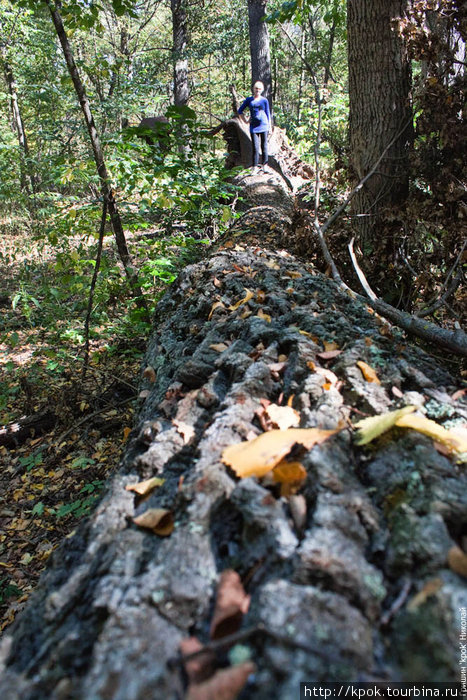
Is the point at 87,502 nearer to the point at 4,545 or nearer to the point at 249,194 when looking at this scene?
the point at 4,545

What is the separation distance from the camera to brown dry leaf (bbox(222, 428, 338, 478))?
1.05 m

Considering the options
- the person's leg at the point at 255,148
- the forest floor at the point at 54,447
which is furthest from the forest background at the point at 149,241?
the person's leg at the point at 255,148

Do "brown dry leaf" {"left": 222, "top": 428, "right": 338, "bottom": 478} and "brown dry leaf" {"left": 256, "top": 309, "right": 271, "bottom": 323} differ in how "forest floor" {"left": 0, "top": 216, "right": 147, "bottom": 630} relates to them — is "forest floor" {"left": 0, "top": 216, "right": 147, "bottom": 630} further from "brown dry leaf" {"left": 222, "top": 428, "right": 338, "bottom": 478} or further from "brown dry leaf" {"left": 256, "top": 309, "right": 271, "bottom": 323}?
"brown dry leaf" {"left": 222, "top": 428, "right": 338, "bottom": 478}

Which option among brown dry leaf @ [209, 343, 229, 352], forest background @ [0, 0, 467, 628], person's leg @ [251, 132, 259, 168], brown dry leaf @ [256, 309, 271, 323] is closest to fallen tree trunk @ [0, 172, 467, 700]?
brown dry leaf @ [209, 343, 229, 352]

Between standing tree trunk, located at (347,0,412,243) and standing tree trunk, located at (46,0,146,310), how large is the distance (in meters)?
2.36

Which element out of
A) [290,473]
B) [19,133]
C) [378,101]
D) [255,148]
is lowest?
[290,473]

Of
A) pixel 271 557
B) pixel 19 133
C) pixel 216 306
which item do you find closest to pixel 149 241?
pixel 216 306

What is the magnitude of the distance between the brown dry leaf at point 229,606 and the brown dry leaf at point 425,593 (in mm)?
314

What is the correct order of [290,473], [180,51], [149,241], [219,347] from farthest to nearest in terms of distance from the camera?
[180,51]
[149,241]
[219,347]
[290,473]

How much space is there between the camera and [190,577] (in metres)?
0.87

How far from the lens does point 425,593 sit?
767 millimetres

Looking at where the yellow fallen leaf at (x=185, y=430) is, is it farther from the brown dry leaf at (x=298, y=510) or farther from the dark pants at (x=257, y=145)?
the dark pants at (x=257, y=145)

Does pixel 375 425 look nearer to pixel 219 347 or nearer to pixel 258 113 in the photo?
pixel 219 347

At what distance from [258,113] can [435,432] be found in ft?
29.7
